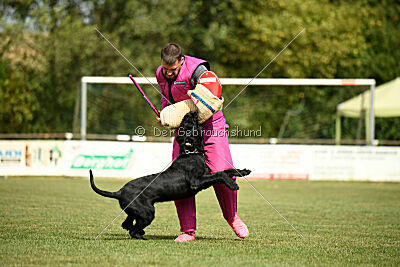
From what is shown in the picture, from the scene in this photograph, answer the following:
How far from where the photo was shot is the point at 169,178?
18.4 feet

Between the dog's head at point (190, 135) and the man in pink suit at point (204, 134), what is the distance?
0.83 ft

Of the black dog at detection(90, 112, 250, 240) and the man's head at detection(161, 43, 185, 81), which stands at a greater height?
the man's head at detection(161, 43, 185, 81)

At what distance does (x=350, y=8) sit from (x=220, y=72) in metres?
6.77

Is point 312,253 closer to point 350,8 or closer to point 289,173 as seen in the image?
point 289,173

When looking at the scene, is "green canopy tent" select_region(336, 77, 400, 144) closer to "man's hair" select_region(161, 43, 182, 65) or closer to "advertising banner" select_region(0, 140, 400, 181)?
"advertising banner" select_region(0, 140, 400, 181)

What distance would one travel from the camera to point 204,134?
595 cm

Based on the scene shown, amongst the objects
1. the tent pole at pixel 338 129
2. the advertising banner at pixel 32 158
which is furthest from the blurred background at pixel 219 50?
the advertising banner at pixel 32 158

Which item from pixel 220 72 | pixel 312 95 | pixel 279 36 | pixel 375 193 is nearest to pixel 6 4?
pixel 220 72

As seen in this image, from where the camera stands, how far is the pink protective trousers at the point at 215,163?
19.5 ft

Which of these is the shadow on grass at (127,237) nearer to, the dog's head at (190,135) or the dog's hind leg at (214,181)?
the dog's hind leg at (214,181)

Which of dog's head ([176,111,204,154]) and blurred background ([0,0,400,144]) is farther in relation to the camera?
blurred background ([0,0,400,144])

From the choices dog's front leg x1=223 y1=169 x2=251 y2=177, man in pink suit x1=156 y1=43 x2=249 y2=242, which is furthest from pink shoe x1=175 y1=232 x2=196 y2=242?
dog's front leg x1=223 y1=169 x2=251 y2=177

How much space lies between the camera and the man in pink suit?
18.9ft

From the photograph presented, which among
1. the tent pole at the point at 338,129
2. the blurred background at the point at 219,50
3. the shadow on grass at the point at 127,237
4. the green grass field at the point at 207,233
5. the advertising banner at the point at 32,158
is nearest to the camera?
the green grass field at the point at 207,233
